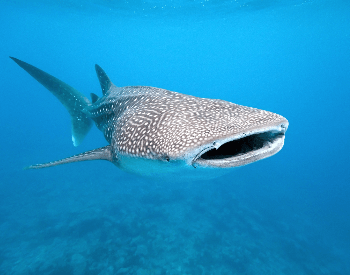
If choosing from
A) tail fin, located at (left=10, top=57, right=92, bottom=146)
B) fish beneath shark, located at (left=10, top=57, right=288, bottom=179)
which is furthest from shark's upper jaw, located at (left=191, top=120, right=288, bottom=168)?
tail fin, located at (left=10, top=57, right=92, bottom=146)

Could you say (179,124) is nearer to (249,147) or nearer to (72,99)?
(249,147)

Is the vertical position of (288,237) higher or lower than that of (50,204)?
higher

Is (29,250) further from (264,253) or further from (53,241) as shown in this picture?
(264,253)

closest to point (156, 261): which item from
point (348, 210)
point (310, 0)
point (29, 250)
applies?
point (29, 250)

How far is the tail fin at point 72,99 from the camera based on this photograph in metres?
5.01

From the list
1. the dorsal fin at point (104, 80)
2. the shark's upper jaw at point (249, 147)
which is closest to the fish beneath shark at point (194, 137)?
the shark's upper jaw at point (249, 147)

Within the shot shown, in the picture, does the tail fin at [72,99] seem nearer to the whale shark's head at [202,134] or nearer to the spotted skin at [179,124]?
the spotted skin at [179,124]

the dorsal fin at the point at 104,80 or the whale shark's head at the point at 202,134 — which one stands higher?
the dorsal fin at the point at 104,80

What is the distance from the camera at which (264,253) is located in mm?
9570

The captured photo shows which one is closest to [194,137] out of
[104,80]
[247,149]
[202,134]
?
[202,134]

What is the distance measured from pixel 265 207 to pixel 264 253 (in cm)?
569

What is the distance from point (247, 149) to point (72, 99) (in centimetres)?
540

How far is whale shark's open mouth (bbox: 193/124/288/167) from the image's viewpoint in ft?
5.74

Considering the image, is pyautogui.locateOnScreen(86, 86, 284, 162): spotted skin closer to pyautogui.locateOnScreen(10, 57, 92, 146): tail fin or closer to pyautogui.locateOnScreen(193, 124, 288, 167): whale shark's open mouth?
pyautogui.locateOnScreen(193, 124, 288, 167): whale shark's open mouth
